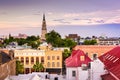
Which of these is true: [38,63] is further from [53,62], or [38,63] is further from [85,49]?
[85,49]

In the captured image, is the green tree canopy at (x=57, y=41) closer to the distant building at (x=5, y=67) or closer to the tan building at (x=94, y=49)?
the tan building at (x=94, y=49)

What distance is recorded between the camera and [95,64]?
44750mm

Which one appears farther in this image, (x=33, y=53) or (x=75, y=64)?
(x=33, y=53)

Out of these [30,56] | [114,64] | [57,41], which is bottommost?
[30,56]

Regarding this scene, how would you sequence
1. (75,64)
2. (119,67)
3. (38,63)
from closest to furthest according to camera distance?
(119,67)
(75,64)
(38,63)

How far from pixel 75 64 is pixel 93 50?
33.6 meters

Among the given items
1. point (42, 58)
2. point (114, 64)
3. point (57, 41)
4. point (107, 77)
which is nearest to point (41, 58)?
point (42, 58)

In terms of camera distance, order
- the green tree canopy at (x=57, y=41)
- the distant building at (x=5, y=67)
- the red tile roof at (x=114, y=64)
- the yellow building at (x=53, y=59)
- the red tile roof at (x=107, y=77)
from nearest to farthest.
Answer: the red tile roof at (x=114, y=64), the red tile roof at (x=107, y=77), the distant building at (x=5, y=67), the yellow building at (x=53, y=59), the green tree canopy at (x=57, y=41)

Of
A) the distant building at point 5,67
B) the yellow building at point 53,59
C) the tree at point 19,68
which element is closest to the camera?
the distant building at point 5,67

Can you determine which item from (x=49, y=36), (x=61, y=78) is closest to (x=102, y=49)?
(x=61, y=78)

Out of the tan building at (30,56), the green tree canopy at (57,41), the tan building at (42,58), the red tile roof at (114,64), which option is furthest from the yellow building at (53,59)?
the red tile roof at (114,64)

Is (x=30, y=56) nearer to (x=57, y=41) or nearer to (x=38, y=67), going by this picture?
(x=38, y=67)

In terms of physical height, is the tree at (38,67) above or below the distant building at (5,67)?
below

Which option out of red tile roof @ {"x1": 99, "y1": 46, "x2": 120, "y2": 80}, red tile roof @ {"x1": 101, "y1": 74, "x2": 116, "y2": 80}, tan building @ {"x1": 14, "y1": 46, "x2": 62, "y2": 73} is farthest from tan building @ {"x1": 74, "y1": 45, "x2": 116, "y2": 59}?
red tile roof @ {"x1": 101, "y1": 74, "x2": 116, "y2": 80}
